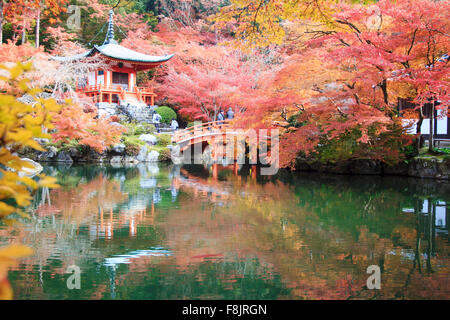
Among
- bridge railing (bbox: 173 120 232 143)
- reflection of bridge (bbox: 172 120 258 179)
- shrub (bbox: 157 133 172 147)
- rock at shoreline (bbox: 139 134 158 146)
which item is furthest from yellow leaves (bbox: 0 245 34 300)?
shrub (bbox: 157 133 172 147)

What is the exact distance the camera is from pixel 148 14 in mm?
25078

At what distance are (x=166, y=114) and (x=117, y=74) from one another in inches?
152

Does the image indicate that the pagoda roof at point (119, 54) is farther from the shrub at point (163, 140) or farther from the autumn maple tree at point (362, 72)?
the autumn maple tree at point (362, 72)

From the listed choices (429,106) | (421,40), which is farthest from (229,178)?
(429,106)

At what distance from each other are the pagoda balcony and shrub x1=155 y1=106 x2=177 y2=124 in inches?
41.5

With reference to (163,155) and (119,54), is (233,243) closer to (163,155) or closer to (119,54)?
(163,155)

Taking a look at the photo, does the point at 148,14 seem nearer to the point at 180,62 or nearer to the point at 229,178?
the point at 180,62

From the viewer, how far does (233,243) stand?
503cm

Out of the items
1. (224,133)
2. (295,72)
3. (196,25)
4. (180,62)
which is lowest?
(224,133)

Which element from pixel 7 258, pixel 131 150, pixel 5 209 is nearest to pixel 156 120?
pixel 131 150

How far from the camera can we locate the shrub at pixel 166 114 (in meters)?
22.1

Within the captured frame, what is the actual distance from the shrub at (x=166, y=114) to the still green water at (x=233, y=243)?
1286 cm

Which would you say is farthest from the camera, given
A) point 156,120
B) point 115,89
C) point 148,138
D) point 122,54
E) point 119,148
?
point 115,89
